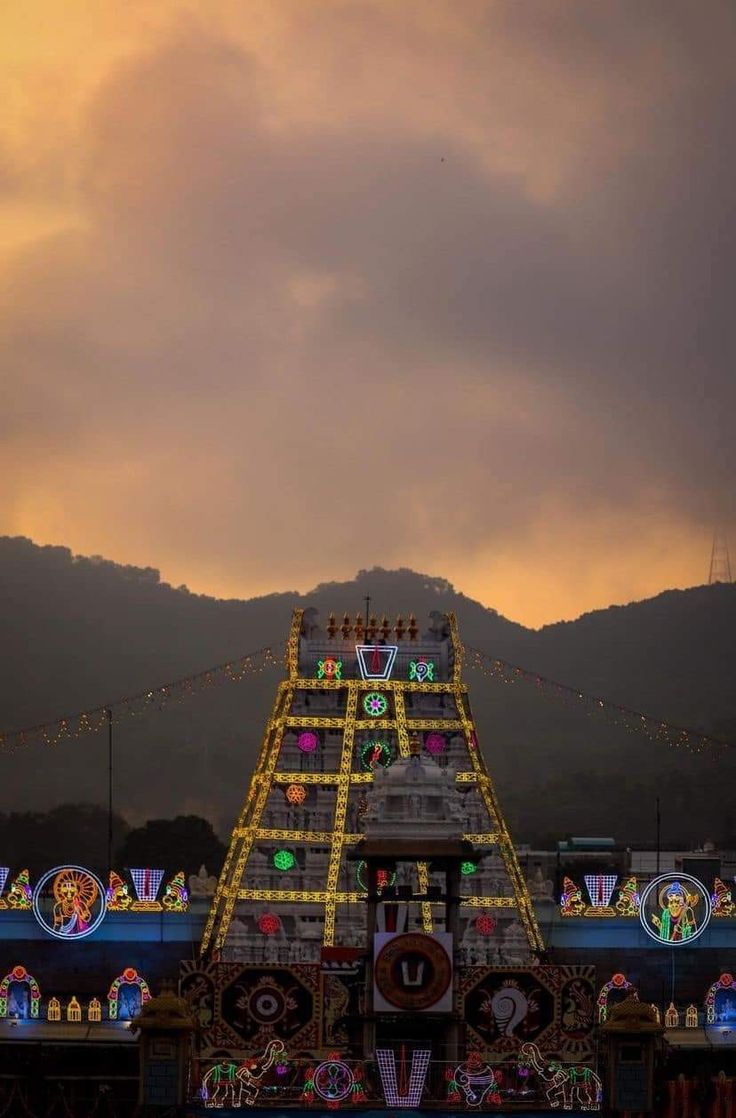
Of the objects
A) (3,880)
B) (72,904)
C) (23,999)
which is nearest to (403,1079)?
(23,999)

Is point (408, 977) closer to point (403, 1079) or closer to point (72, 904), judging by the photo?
point (403, 1079)

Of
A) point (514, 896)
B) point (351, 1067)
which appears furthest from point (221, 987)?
point (514, 896)

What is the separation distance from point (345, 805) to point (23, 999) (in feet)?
51.5

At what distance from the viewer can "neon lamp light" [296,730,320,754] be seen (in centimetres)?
11088

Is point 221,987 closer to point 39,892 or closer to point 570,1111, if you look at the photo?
point 570,1111

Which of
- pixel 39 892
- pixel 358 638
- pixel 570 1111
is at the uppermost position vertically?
pixel 358 638

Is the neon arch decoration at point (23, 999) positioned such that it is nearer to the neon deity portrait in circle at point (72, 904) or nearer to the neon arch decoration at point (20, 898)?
the neon deity portrait in circle at point (72, 904)

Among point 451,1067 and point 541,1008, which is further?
point 541,1008

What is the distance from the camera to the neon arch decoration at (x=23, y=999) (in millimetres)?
104625

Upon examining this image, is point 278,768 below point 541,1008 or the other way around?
the other way around

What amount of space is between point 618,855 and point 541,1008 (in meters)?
111

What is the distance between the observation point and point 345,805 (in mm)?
108688

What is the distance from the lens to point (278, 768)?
110 m

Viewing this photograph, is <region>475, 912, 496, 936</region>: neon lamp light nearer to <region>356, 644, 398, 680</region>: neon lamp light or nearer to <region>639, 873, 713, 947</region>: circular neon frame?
<region>639, 873, 713, 947</region>: circular neon frame
